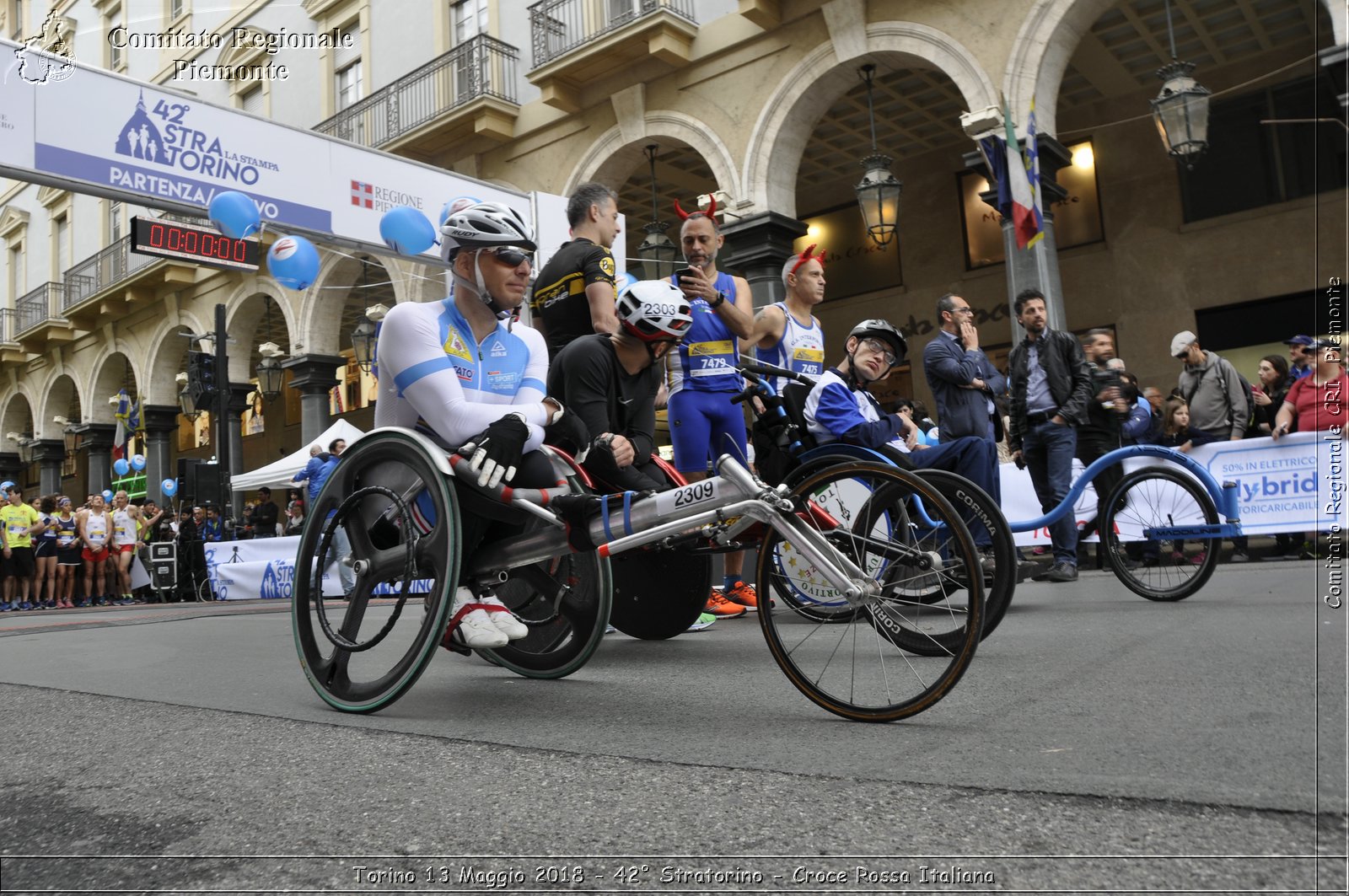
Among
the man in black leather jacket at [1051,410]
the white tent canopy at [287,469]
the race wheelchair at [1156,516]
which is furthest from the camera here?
the white tent canopy at [287,469]

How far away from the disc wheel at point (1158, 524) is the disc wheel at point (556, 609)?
3348 millimetres

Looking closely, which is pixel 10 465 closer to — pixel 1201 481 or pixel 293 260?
pixel 293 260

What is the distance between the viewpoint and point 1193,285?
16516 millimetres

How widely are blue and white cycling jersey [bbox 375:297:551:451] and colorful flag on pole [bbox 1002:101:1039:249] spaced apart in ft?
33.1

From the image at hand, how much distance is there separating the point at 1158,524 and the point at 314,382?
19.2 m

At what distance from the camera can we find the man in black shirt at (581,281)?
4.63 meters

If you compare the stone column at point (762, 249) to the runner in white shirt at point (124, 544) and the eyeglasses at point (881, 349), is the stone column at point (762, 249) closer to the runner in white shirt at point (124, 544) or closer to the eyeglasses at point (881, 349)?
the eyeglasses at point (881, 349)

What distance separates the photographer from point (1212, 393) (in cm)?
877

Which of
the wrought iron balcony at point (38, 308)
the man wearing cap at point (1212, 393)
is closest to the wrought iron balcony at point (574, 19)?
the man wearing cap at point (1212, 393)

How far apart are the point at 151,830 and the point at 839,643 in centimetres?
156

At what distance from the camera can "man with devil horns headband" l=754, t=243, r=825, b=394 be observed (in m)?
5.53

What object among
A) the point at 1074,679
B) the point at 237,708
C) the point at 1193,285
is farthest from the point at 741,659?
the point at 1193,285

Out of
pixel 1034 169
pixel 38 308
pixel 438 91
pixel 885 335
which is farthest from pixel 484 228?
pixel 38 308

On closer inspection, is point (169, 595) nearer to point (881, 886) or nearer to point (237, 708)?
point (237, 708)
